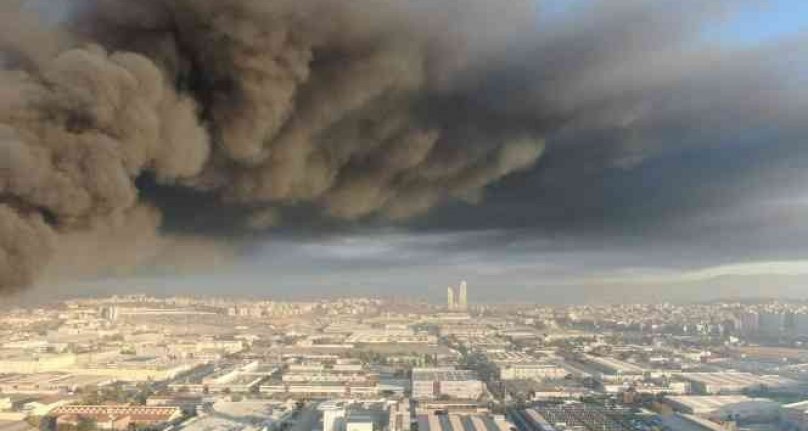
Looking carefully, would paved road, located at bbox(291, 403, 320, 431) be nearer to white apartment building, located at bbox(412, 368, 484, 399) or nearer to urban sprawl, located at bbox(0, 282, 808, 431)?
urban sprawl, located at bbox(0, 282, 808, 431)

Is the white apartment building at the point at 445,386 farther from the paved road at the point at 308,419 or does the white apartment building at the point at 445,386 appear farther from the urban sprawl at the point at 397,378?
the paved road at the point at 308,419

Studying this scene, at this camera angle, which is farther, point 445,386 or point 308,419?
point 445,386

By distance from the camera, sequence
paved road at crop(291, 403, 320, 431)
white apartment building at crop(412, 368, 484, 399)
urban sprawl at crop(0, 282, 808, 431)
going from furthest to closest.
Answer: white apartment building at crop(412, 368, 484, 399) < urban sprawl at crop(0, 282, 808, 431) < paved road at crop(291, 403, 320, 431)

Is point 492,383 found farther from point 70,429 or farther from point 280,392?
point 70,429

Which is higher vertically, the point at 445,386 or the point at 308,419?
the point at 445,386

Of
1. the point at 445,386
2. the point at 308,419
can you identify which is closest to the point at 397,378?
the point at 445,386

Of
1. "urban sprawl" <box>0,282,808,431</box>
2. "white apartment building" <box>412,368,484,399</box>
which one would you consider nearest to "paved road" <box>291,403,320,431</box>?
"urban sprawl" <box>0,282,808,431</box>

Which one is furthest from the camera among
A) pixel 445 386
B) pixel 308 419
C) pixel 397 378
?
pixel 397 378

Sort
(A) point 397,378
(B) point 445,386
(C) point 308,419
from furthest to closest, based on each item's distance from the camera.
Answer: (A) point 397,378, (B) point 445,386, (C) point 308,419

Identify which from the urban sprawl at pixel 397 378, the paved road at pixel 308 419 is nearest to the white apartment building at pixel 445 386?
the urban sprawl at pixel 397 378

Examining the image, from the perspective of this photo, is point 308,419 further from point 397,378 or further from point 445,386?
point 397,378

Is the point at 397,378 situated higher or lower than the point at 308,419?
higher
